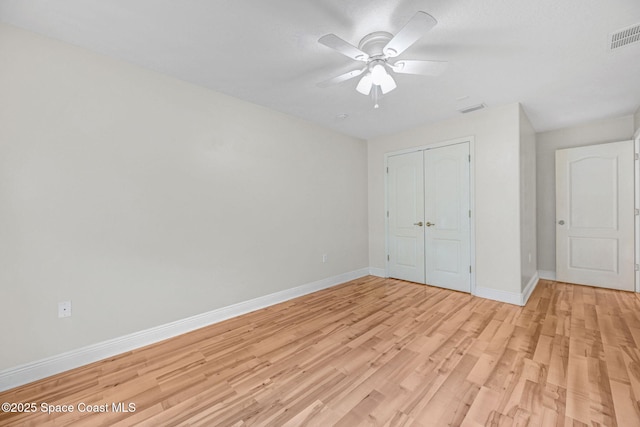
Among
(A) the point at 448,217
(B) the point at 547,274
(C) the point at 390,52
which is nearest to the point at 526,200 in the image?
(A) the point at 448,217

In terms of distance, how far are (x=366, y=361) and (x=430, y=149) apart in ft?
10.4

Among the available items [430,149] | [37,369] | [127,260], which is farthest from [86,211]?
[430,149]

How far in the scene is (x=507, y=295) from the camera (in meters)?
3.22

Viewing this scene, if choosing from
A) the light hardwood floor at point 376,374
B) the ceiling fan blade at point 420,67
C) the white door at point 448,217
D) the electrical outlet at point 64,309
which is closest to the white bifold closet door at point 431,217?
the white door at point 448,217

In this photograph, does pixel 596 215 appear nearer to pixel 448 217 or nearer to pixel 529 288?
pixel 529 288

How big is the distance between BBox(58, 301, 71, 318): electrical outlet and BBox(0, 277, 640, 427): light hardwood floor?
1.42 ft

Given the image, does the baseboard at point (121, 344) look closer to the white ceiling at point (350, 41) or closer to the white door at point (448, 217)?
the white door at point (448, 217)

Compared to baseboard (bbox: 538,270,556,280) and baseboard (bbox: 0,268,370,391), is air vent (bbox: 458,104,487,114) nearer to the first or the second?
baseboard (bbox: 538,270,556,280)

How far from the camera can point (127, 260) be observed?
7.36ft

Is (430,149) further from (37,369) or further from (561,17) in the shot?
(37,369)

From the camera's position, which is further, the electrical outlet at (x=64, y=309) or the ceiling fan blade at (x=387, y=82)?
the ceiling fan blade at (x=387, y=82)

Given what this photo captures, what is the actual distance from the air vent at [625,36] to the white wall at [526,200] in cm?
124

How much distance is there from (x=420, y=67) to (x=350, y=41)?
58 centimetres

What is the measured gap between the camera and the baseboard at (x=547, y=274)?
4.23 m
